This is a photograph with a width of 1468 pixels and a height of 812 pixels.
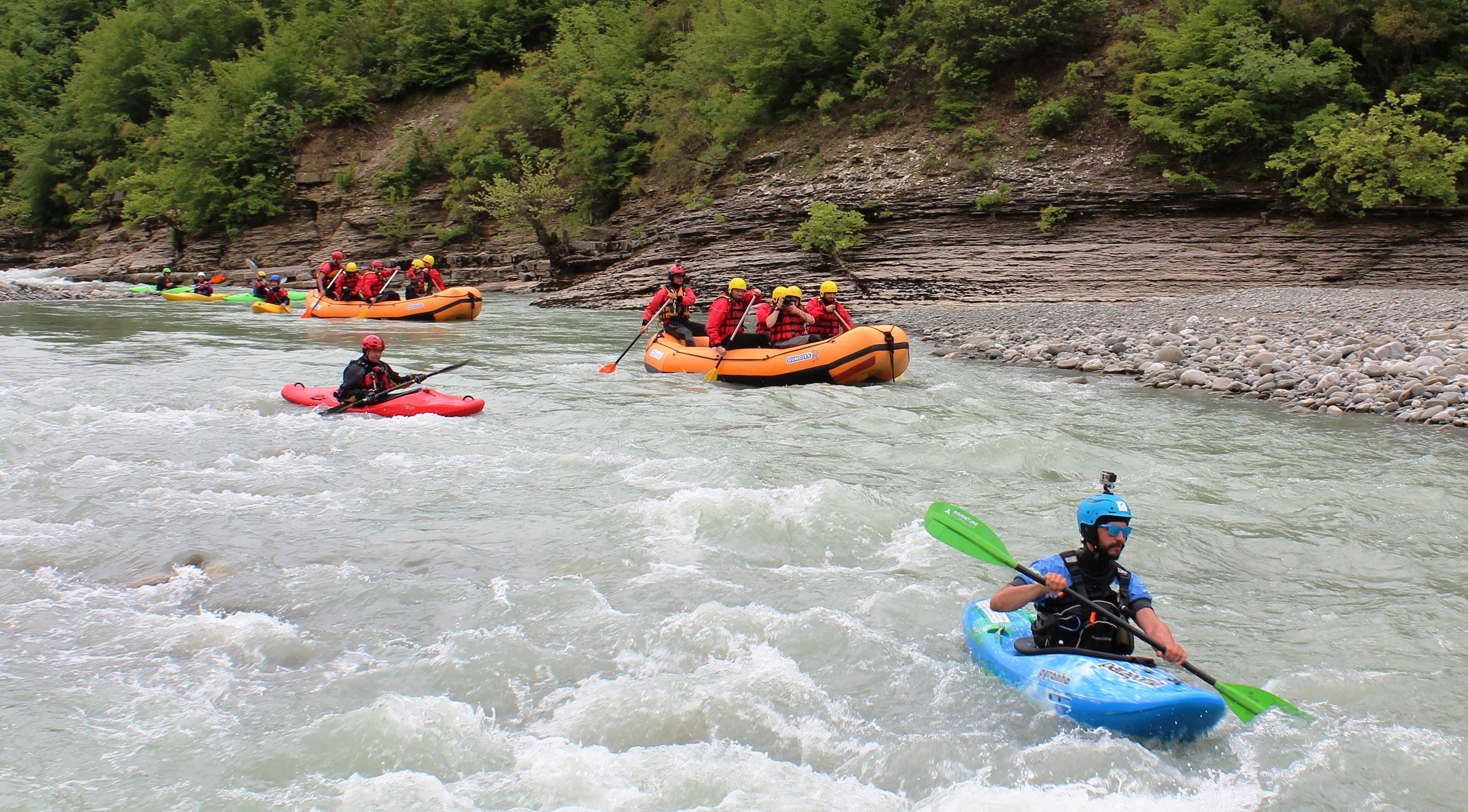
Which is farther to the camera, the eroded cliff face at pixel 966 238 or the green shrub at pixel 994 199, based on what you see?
the green shrub at pixel 994 199

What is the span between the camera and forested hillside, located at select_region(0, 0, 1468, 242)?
17.6 metres

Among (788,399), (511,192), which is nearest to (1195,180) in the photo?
(788,399)

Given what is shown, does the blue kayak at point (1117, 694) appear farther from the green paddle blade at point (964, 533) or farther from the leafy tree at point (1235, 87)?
the leafy tree at point (1235, 87)

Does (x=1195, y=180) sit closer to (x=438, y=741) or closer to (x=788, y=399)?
(x=788, y=399)

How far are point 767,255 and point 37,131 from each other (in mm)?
40948

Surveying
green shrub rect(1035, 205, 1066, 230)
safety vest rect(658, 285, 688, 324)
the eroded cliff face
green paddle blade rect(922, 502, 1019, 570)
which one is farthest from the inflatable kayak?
green paddle blade rect(922, 502, 1019, 570)

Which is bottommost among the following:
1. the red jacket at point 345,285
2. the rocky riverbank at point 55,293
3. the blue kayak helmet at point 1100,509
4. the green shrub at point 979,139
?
the rocky riverbank at point 55,293

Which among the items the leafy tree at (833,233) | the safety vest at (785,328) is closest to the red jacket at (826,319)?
the safety vest at (785,328)

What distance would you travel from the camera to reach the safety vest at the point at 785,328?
11.6 meters

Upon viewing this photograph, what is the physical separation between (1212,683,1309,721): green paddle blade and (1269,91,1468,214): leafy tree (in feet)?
52.4

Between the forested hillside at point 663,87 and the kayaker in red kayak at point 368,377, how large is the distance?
15802 mm

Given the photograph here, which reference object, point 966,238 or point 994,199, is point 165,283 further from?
point 994,199

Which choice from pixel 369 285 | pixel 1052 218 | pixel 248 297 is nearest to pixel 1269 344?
pixel 1052 218

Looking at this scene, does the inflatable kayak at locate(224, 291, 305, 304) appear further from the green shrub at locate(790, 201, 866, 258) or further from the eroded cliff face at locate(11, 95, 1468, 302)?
the green shrub at locate(790, 201, 866, 258)
